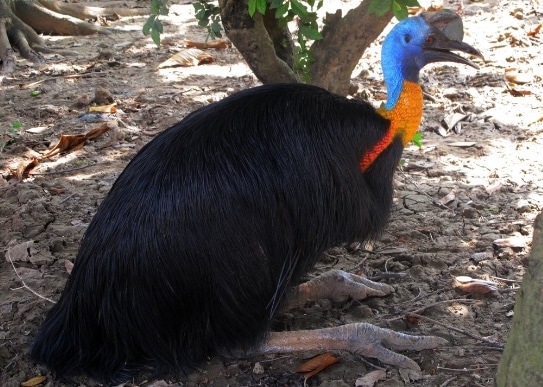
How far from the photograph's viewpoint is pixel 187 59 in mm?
6332

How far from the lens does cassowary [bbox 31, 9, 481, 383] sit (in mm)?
2553

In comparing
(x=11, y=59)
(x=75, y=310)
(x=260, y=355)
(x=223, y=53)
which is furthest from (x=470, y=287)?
(x=11, y=59)

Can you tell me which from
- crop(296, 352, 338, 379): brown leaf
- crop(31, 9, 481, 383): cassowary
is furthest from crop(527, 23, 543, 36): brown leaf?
crop(296, 352, 338, 379): brown leaf

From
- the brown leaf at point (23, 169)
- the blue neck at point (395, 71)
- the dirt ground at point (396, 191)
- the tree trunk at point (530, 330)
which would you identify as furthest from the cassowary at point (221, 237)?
the brown leaf at point (23, 169)

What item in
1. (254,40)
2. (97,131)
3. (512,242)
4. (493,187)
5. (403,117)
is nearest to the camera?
(403,117)

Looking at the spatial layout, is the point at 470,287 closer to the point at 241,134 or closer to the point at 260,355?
the point at 260,355

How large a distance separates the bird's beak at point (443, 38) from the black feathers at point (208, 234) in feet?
1.85

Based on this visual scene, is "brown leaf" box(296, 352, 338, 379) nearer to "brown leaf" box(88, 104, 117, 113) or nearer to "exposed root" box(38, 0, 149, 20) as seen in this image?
"brown leaf" box(88, 104, 117, 113)

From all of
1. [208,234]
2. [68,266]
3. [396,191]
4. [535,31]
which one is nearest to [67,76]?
[68,266]

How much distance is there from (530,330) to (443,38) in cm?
179

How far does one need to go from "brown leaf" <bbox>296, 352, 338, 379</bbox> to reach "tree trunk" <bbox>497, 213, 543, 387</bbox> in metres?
1.08

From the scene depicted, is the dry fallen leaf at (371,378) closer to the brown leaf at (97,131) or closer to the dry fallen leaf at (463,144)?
the dry fallen leaf at (463,144)

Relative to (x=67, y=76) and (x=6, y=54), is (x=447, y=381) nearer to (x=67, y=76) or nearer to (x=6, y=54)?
(x=67, y=76)

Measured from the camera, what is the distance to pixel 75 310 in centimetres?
268
